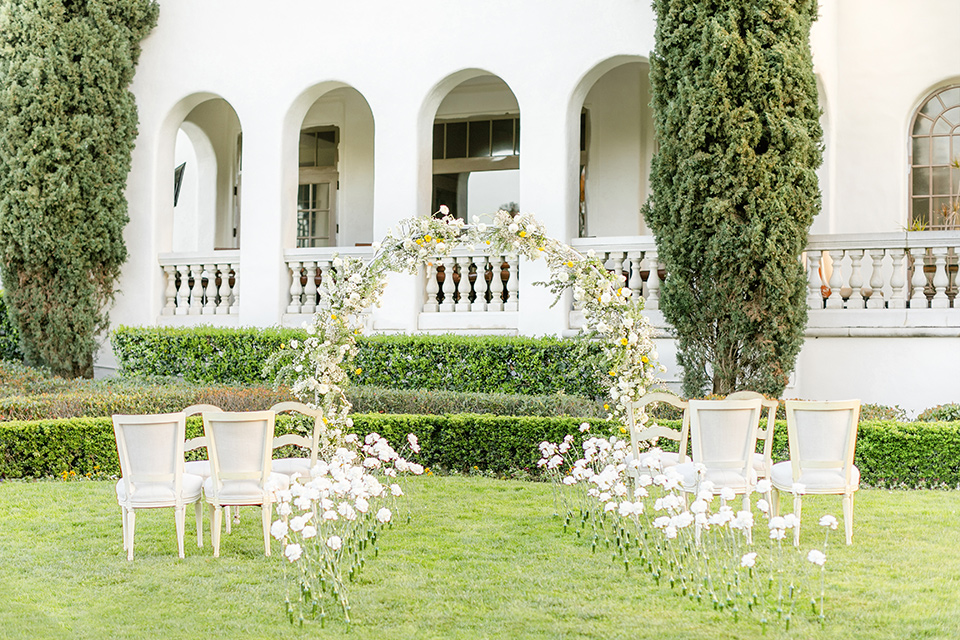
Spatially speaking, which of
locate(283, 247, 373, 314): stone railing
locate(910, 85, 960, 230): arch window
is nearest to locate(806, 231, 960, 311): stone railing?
locate(910, 85, 960, 230): arch window

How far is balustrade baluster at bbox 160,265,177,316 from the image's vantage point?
13.9m

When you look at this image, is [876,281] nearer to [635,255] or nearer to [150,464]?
[635,255]

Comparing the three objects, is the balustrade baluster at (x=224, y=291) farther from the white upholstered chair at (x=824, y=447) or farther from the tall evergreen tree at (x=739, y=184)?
the white upholstered chair at (x=824, y=447)

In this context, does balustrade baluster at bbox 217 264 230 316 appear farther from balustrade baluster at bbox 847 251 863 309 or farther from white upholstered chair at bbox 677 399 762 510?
white upholstered chair at bbox 677 399 762 510

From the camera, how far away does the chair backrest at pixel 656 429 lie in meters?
6.75

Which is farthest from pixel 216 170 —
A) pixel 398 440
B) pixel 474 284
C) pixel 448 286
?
pixel 398 440

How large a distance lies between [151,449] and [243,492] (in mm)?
590

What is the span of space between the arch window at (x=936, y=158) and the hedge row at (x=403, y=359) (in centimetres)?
554

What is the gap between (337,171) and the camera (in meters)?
16.5

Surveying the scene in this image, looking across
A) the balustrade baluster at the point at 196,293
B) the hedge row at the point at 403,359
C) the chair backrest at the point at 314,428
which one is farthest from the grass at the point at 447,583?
the balustrade baluster at the point at 196,293

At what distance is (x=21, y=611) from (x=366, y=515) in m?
2.49

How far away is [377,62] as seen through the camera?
1269 centimetres

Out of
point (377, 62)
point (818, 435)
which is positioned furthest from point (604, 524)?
point (377, 62)

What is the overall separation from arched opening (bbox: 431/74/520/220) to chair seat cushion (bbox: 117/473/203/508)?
9953 mm
